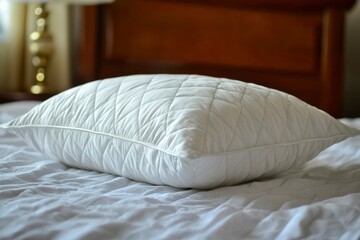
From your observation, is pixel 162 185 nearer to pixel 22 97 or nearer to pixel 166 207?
pixel 166 207

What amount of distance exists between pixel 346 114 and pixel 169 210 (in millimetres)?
1789

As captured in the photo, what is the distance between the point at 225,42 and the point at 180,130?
48.9 inches

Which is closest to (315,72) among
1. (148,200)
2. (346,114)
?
(346,114)

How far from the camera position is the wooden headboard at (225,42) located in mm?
1820

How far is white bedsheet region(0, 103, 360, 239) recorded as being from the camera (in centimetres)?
51

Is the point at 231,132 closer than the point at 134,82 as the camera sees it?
Yes

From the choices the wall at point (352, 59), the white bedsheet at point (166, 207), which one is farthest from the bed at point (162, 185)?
the wall at point (352, 59)

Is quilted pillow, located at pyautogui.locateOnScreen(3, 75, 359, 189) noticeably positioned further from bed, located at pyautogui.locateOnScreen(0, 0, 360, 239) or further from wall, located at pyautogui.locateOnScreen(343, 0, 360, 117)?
wall, located at pyautogui.locateOnScreen(343, 0, 360, 117)

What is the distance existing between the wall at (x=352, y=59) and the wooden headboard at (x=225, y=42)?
14.3 inches

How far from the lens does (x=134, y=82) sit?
794 mm

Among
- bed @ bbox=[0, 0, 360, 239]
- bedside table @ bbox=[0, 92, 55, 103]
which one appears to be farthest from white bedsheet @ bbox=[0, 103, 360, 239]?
bedside table @ bbox=[0, 92, 55, 103]

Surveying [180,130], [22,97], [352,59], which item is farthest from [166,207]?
[352,59]

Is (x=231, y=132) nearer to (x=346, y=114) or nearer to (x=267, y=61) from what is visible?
(x=267, y=61)

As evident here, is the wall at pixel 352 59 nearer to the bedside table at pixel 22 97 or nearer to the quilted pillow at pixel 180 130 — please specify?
the bedside table at pixel 22 97
